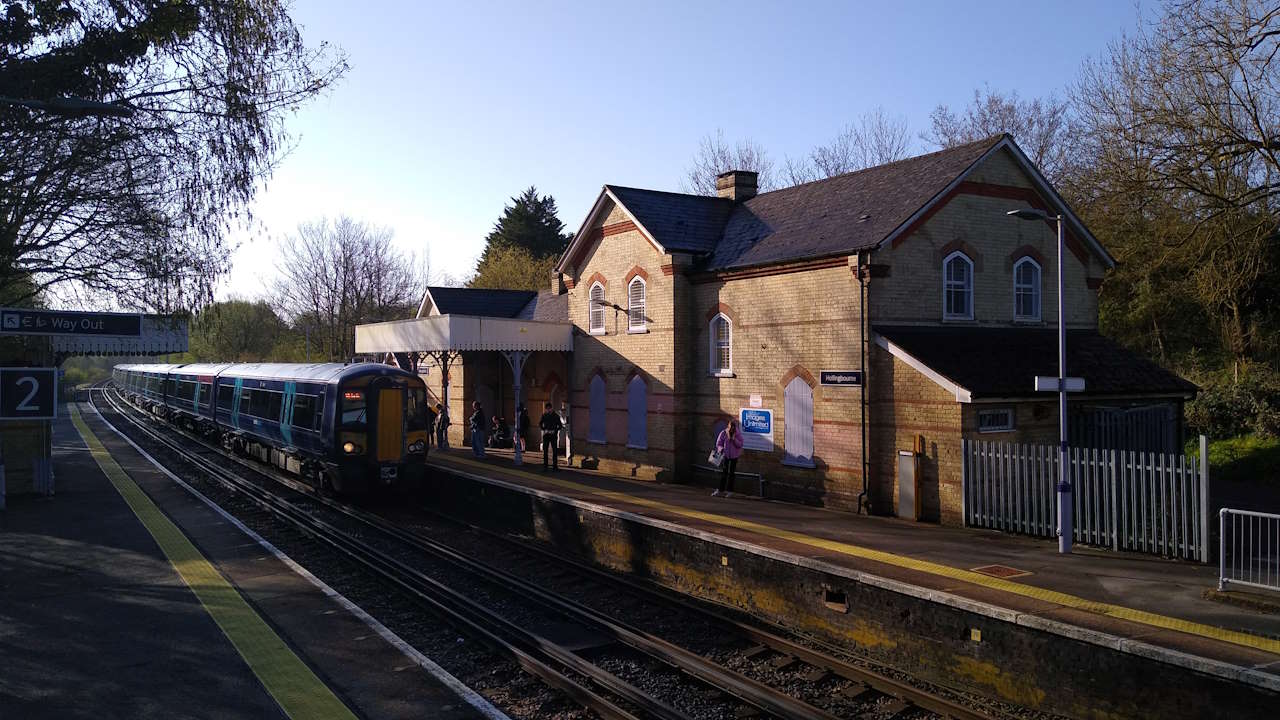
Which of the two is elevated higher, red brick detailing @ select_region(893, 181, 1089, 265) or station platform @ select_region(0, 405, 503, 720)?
red brick detailing @ select_region(893, 181, 1089, 265)

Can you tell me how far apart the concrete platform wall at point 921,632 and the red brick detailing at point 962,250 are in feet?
26.4

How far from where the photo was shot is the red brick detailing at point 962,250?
1717 centimetres

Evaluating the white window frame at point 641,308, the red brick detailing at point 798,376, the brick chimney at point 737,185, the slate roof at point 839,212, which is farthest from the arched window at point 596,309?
the red brick detailing at point 798,376

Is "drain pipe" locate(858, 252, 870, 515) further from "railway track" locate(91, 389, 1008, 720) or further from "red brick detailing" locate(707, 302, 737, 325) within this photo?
"railway track" locate(91, 389, 1008, 720)

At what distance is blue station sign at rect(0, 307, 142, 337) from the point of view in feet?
47.1

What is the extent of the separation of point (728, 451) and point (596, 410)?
251 inches

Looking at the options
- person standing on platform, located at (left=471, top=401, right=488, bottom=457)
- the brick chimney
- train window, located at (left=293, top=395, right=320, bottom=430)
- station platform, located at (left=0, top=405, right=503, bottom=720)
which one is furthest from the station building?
station platform, located at (left=0, top=405, right=503, bottom=720)

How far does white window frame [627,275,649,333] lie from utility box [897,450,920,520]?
777 cm

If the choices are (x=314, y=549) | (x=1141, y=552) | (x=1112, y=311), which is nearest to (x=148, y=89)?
(x=314, y=549)

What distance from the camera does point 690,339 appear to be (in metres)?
20.5

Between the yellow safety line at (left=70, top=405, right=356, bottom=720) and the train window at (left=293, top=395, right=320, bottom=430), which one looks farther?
the train window at (left=293, top=395, right=320, bottom=430)

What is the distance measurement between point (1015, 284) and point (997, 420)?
444 cm

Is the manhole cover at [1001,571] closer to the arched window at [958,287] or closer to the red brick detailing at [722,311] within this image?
the arched window at [958,287]

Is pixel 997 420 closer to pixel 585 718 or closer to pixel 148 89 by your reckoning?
pixel 585 718
